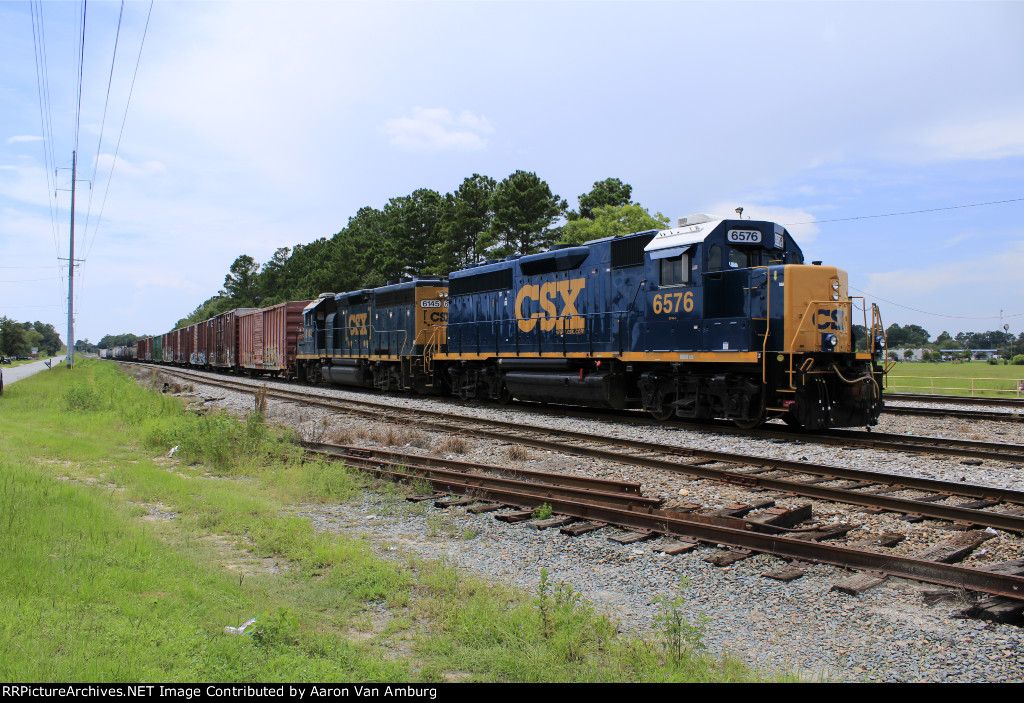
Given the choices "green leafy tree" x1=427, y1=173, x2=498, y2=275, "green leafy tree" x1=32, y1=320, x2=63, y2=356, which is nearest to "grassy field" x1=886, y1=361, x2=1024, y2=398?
"green leafy tree" x1=427, y1=173, x2=498, y2=275

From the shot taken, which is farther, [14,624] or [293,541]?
[293,541]

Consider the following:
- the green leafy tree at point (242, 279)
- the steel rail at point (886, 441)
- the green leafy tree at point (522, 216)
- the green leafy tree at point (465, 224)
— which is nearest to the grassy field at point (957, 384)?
the steel rail at point (886, 441)

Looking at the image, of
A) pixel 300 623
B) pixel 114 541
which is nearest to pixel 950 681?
pixel 300 623

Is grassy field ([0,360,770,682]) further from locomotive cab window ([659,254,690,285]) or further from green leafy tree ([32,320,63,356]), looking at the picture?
green leafy tree ([32,320,63,356])

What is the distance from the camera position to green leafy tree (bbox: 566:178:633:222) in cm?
5295

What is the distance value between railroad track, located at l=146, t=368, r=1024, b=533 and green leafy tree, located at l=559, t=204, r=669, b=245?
32592 millimetres

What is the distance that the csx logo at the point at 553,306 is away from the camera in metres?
15.6

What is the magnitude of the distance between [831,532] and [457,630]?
3554mm

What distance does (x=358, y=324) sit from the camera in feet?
83.5

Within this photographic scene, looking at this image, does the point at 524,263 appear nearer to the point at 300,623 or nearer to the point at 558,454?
the point at 558,454

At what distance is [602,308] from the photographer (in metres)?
14.8

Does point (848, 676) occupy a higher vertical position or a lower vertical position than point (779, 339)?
lower

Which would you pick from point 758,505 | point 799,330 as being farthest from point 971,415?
point 758,505
